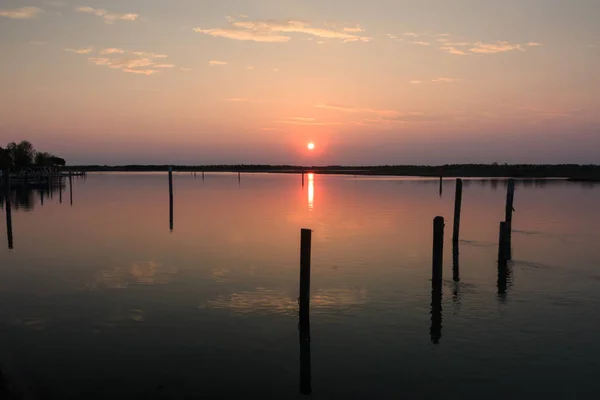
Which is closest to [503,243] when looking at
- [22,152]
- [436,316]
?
[436,316]

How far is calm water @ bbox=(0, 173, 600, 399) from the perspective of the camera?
1136cm

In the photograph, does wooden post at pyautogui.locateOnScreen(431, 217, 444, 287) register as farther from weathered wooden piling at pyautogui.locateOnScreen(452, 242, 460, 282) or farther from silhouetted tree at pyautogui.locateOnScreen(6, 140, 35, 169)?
silhouetted tree at pyautogui.locateOnScreen(6, 140, 35, 169)

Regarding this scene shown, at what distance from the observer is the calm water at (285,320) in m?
11.4

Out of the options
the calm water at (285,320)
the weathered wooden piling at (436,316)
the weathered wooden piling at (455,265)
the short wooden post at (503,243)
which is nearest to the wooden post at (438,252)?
the weathered wooden piling at (436,316)

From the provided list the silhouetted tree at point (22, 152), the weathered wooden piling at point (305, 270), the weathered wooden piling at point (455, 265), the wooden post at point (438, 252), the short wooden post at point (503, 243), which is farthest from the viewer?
the silhouetted tree at point (22, 152)

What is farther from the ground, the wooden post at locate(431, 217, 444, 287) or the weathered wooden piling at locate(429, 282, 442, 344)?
the wooden post at locate(431, 217, 444, 287)

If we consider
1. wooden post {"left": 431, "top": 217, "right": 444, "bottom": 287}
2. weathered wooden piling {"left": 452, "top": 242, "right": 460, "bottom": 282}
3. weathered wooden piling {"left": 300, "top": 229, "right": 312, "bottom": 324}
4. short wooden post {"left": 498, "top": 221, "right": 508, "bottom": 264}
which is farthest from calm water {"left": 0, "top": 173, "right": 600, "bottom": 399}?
wooden post {"left": 431, "top": 217, "right": 444, "bottom": 287}

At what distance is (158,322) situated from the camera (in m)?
15.2

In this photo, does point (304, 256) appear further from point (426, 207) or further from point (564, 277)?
point (426, 207)

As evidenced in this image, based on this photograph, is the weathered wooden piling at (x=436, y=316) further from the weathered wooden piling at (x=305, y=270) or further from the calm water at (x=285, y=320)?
the weathered wooden piling at (x=305, y=270)

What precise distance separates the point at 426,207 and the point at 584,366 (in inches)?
1848

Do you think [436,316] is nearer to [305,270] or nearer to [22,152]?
[305,270]

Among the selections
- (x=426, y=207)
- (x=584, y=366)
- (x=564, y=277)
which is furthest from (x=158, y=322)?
(x=426, y=207)

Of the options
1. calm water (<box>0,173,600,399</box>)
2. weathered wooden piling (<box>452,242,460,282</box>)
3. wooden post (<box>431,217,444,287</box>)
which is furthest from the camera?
weathered wooden piling (<box>452,242,460,282</box>)
